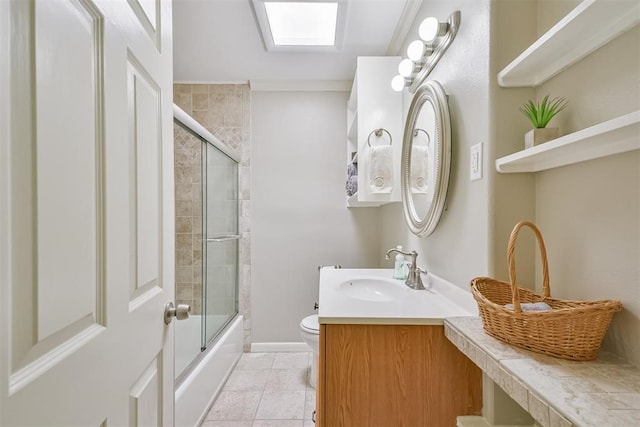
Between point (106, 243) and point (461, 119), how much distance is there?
1216 millimetres

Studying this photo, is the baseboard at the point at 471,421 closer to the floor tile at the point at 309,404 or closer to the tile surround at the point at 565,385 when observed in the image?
the tile surround at the point at 565,385

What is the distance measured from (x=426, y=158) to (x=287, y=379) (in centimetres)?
182

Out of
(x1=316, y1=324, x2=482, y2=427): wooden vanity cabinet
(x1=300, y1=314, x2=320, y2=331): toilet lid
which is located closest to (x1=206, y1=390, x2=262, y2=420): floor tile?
(x1=300, y1=314, x2=320, y2=331): toilet lid

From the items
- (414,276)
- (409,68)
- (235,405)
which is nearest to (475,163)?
(414,276)

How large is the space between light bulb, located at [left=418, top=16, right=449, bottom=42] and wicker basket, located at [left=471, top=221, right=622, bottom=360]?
3.12ft

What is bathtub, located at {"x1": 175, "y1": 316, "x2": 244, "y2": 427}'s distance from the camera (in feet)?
5.16

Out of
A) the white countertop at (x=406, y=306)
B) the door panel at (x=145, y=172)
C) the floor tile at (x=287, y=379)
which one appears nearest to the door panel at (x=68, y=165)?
the door panel at (x=145, y=172)

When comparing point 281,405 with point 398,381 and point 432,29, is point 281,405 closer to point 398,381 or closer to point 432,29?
point 398,381

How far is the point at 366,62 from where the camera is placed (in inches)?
79.0

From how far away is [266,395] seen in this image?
2.03 metres

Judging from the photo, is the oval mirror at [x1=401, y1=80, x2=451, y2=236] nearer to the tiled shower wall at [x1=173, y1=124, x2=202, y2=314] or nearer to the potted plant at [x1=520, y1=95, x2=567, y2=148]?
the potted plant at [x1=520, y1=95, x2=567, y2=148]

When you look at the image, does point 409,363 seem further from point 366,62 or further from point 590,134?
point 366,62

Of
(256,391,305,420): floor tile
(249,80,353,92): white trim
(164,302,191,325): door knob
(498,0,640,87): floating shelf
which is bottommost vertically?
(256,391,305,420): floor tile

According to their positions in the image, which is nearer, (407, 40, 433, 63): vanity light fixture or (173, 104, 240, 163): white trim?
(407, 40, 433, 63): vanity light fixture
